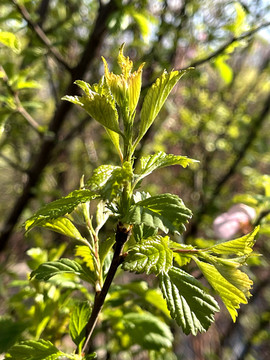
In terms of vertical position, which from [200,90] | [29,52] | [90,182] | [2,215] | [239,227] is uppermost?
[200,90]

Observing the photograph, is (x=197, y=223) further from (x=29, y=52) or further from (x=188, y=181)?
(x=29, y=52)

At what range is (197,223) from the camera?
5.70 feet

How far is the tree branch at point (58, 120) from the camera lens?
1.29 metres

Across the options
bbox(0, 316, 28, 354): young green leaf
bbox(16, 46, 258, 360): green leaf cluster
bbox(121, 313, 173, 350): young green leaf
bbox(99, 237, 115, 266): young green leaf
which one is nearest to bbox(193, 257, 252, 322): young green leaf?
bbox(16, 46, 258, 360): green leaf cluster

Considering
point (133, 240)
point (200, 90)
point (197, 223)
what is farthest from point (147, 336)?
point (200, 90)

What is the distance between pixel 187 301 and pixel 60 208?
20cm

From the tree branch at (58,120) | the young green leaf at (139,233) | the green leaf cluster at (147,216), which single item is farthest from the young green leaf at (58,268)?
the tree branch at (58,120)

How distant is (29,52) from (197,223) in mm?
1066

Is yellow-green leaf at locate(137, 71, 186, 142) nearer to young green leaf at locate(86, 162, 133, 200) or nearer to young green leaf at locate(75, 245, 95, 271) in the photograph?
young green leaf at locate(86, 162, 133, 200)

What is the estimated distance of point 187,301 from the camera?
0.46 meters

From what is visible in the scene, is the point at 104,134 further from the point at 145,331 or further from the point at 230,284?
the point at 230,284

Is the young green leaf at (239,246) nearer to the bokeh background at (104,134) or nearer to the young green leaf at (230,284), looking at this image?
the young green leaf at (230,284)

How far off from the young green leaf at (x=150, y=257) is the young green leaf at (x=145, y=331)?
397 mm

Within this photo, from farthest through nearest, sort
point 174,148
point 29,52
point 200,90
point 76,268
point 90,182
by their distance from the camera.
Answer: point 200,90
point 174,148
point 29,52
point 76,268
point 90,182
